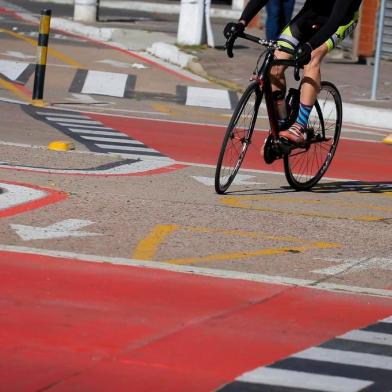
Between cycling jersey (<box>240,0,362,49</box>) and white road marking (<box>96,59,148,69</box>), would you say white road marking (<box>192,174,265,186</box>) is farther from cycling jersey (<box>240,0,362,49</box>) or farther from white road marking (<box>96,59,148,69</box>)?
white road marking (<box>96,59,148,69</box>)

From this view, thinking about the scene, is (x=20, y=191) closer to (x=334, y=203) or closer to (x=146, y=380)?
(x=334, y=203)

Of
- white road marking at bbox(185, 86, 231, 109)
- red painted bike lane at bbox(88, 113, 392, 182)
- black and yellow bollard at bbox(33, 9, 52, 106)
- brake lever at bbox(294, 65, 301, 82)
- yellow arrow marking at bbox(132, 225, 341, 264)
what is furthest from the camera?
white road marking at bbox(185, 86, 231, 109)

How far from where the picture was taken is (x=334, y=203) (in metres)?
10.1

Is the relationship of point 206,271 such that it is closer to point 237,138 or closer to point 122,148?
point 237,138

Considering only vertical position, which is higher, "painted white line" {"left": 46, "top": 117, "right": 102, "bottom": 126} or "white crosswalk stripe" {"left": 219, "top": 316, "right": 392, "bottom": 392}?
"white crosswalk stripe" {"left": 219, "top": 316, "right": 392, "bottom": 392}

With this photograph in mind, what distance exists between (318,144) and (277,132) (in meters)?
1.09

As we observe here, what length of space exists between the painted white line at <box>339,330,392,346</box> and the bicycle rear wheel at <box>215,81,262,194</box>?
3.28 metres

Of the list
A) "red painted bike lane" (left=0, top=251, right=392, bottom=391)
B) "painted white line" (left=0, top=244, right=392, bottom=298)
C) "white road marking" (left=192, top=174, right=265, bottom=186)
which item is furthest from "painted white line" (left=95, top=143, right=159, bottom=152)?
"red painted bike lane" (left=0, top=251, right=392, bottom=391)

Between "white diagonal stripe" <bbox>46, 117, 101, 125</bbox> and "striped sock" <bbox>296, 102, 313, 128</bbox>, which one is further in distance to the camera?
"white diagonal stripe" <bbox>46, 117, 101, 125</bbox>

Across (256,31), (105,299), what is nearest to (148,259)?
(105,299)

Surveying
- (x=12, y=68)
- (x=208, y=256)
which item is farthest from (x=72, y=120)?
(x=208, y=256)

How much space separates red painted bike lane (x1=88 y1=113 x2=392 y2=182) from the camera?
12.0 meters

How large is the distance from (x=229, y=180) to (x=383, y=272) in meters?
2.29

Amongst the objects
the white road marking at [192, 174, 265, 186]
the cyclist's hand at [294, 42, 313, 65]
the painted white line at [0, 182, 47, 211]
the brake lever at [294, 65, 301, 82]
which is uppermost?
the cyclist's hand at [294, 42, 313, 65]
